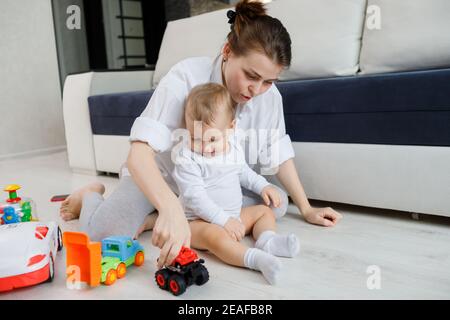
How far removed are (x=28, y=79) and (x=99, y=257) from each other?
2383mm

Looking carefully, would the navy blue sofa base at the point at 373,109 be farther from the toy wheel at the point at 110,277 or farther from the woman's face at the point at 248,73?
the toy wheel at the point at 110,277

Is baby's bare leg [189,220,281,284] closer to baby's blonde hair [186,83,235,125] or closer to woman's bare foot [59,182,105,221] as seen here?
baby's blonde hair [186,83,235,125]

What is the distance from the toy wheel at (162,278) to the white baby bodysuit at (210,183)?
0.65 ft

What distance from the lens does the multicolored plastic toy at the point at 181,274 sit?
0.74m

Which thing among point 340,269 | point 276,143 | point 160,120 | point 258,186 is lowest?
point 340,269

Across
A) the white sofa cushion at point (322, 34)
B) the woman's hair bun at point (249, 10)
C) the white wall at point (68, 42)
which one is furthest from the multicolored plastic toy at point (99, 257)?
the white wall at point (68, 42)

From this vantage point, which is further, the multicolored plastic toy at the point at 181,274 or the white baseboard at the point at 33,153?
the white baseboard at the point at 33,153

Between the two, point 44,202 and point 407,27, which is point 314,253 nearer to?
point 407,27

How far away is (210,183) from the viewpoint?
38.8 inches

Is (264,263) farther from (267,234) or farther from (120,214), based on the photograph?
(120,214)

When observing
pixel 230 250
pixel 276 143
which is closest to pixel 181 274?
pixel 230 250

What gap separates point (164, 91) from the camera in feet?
3.04

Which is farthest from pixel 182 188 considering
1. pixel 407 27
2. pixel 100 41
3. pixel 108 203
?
pixel 100 41

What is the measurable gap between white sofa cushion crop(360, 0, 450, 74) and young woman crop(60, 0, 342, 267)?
47 centimetres
